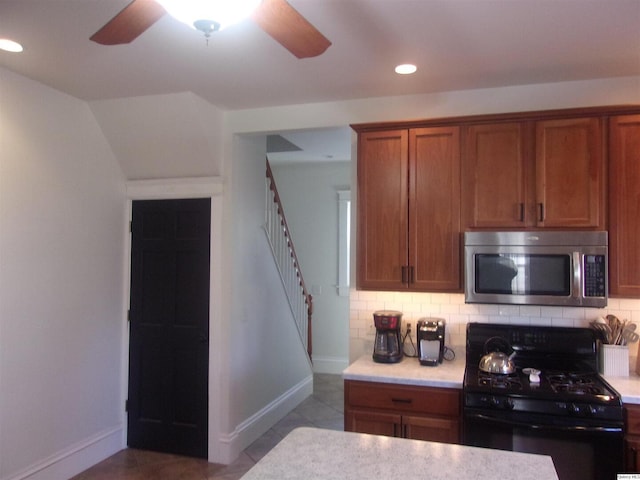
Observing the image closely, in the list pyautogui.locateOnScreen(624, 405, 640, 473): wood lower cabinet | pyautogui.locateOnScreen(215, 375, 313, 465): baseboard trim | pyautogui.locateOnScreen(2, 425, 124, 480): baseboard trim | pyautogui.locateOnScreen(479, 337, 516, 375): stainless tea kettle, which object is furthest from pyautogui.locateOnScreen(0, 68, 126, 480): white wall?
pyautogui.locateOnScreen(624, 405, 640, 473): wood lower cabinet

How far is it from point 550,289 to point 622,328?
1.74 ft

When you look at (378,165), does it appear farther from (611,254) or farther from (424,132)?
(611,254)

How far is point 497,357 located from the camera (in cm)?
299

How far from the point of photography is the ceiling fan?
152 centimetres

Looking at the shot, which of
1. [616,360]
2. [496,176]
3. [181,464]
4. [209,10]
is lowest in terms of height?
[181,464]

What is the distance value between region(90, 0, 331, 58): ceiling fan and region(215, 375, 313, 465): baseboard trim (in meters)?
3.01

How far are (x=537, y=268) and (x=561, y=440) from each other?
0.93 metres

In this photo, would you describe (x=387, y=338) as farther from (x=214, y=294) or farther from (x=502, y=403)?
(x=214, y=294)

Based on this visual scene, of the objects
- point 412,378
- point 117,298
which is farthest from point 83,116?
point 412,378

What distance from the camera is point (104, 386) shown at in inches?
151

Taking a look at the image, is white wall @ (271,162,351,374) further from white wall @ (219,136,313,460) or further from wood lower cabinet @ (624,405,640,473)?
wood lower cabinet @ (624,405,640,473)

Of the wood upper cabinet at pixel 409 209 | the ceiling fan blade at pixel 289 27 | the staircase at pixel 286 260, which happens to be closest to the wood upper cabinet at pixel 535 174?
the wood upper cabinet at pixel 409 209

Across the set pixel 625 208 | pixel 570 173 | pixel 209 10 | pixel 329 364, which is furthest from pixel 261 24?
pixel 329 364

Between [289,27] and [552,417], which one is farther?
[552,417]
